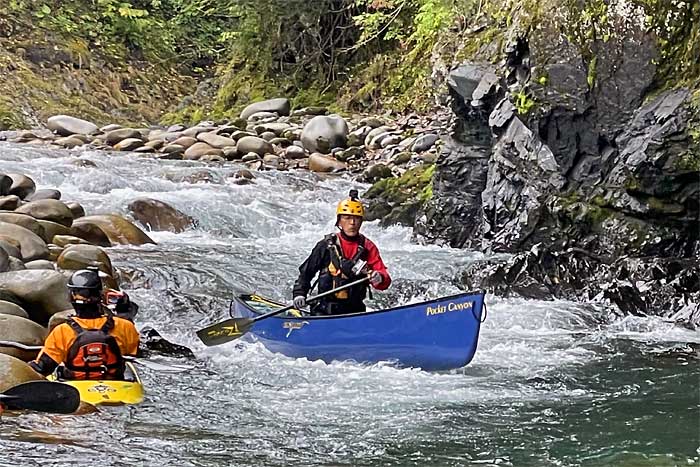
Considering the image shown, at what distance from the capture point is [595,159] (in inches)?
388

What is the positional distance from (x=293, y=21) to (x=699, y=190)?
14.2m

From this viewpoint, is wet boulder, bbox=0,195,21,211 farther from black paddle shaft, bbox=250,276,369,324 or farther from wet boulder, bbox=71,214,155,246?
black paddle shaft, bbox=250,276,369,324

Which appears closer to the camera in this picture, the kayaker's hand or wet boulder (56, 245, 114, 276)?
the kayaker's hand

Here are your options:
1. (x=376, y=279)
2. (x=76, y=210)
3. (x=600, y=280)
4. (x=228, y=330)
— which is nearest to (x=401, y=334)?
(x=376, y=279)

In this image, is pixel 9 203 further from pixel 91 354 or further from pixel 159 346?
pixel 91 354

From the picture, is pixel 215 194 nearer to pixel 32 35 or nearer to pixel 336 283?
pixel 336 283

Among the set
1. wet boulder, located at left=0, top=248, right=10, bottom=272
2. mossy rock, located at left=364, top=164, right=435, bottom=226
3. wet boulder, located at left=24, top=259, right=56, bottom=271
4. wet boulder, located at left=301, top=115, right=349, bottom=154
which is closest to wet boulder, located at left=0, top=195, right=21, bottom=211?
wet boulder, located at left=24, top=259, right=56, bottom=271

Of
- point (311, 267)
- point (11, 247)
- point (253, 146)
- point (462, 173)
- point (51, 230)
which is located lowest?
point (311, 267)

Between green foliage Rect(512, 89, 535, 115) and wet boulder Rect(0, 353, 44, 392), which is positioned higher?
green foliage Rect(512, 89, 535, 115)

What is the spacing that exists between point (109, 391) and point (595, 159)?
6096mm

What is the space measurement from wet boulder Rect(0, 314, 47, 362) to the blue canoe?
187cm

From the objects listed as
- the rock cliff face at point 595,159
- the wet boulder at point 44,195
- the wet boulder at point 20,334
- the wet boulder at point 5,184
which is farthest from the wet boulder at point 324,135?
the wet boulder at point 20,334

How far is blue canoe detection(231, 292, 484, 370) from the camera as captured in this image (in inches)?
268

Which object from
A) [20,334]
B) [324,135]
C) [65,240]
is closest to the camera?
[20,334]
